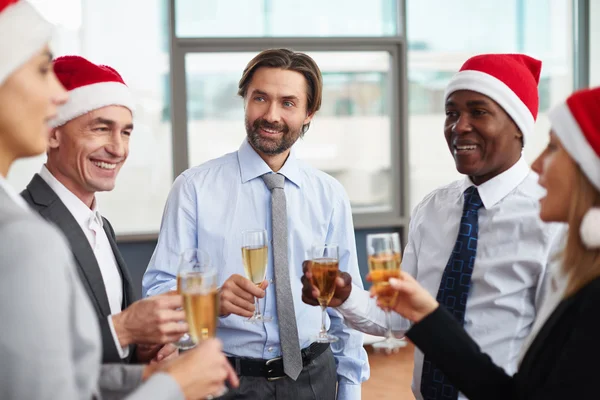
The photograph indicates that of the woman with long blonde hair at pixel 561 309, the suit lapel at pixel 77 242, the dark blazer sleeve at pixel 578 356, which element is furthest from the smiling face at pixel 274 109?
the dark blazer sleeve at pixel 578 356

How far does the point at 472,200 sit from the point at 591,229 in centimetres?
76

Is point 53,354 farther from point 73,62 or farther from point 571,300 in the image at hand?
point 73,62

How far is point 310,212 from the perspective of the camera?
8.41ft

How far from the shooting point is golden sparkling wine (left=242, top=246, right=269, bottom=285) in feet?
6.36

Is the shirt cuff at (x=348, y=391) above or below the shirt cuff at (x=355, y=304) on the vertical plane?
below

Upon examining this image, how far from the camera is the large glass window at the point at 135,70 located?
5.33 metres

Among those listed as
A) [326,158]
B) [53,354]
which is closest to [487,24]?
[326,158]

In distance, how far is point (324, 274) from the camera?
1.81m

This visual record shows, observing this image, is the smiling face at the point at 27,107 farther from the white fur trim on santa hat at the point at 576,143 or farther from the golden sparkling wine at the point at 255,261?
the white fur trim on santa hat at the point at 576,143

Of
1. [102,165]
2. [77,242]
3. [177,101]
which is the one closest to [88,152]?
[102,165]

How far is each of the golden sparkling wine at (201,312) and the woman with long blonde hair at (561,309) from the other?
19.1 inches

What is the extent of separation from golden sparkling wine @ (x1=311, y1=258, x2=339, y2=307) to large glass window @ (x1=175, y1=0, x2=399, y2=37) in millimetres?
4148

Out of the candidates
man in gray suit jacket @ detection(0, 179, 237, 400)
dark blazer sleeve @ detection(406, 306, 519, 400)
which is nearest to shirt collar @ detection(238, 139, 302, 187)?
dark blazer sleeve @ detection(406, 306, 519, 400)

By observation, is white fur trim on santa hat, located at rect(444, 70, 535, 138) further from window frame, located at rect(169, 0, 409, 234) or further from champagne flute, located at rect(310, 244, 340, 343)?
window frame, located at rect(169, 0, 409, 234)
